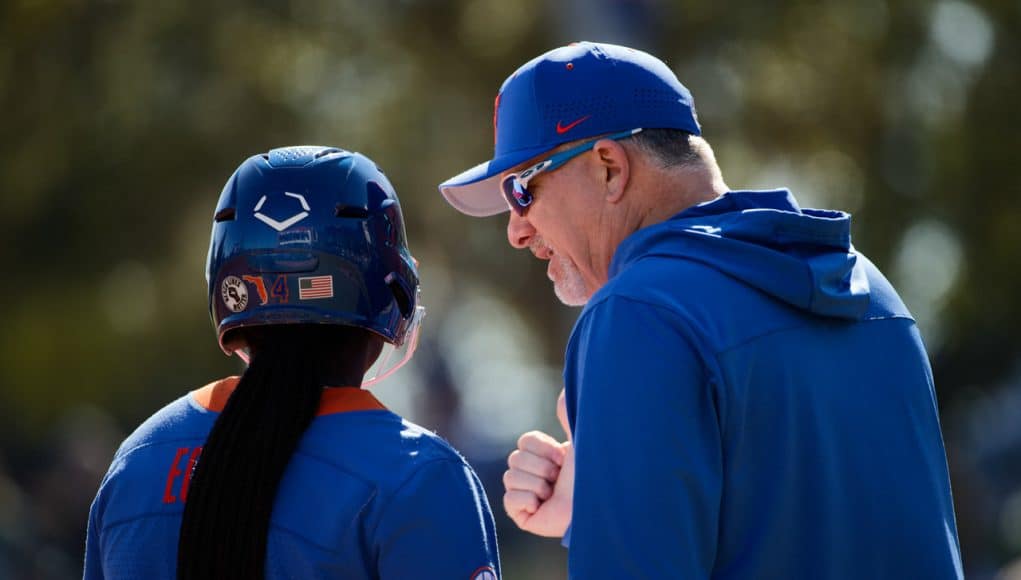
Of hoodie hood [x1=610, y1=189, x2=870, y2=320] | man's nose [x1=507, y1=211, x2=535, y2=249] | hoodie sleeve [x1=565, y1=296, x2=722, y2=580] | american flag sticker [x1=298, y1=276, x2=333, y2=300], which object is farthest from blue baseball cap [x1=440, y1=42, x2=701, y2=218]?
hoodie sleeve [x1=565, y1=296, x2=722, y2=580]

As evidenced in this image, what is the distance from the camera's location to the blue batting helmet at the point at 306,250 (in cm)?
356

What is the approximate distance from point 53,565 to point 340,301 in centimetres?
905

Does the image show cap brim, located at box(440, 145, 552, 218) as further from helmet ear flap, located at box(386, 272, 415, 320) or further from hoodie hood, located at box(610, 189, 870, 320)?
hoodie hood, located at box(610, 189, 870, 320)

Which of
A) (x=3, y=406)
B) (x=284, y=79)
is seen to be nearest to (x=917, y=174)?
(x=284, y=79)

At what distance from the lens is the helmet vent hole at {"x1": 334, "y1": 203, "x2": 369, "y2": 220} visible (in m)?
3.68

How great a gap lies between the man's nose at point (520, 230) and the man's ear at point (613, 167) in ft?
1.06

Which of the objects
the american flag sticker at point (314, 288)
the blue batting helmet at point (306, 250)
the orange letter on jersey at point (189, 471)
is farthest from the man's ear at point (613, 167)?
the orange letter on jersey at point (189, 471)

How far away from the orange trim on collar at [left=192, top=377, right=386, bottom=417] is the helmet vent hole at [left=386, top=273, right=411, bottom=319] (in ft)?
1.40

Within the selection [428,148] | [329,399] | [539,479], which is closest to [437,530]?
[329,399]

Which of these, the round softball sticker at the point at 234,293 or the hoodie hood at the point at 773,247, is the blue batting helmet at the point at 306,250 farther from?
the hoodie hood at the point at 773,247

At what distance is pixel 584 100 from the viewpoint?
11.8ft

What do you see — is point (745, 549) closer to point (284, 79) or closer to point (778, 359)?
point (778, 359)

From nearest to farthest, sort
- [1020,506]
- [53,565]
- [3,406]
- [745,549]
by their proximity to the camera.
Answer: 1. [745,549]
2. [53,565]
3. [1020,506]
4. [3,406]

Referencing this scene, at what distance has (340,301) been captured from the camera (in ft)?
11.7
